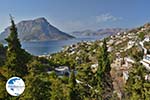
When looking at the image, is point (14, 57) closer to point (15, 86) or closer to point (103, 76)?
point (15, 86)

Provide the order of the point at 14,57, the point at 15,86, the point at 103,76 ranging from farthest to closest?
the point at 103,76 < the point at 14,57 < the point at 15,86

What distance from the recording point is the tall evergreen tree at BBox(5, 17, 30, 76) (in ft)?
61.7

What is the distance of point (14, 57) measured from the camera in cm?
1897

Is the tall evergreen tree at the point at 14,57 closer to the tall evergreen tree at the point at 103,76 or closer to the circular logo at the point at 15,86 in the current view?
the circular logo at the point at 15,86

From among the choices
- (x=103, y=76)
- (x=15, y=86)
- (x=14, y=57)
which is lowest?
(x=103, y=76)

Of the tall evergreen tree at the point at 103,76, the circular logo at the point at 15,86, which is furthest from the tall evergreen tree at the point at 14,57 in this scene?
the tall evergreen tree at the point at 103,76

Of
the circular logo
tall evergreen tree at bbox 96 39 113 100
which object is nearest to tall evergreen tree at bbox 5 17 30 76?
the circular logo

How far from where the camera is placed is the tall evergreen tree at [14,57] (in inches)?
741

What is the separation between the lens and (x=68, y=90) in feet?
85.8

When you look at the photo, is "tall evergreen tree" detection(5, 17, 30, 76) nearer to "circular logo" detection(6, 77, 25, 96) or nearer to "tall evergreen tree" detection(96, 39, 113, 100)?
"circular logo" detection(6, 77, 25, 96)

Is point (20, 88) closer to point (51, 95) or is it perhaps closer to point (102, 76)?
point (51, 95)

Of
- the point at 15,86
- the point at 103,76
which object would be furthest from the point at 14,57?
the point at 103,76

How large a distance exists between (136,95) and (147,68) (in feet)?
113

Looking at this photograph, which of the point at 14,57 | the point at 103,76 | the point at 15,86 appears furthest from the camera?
the point at 103,76
